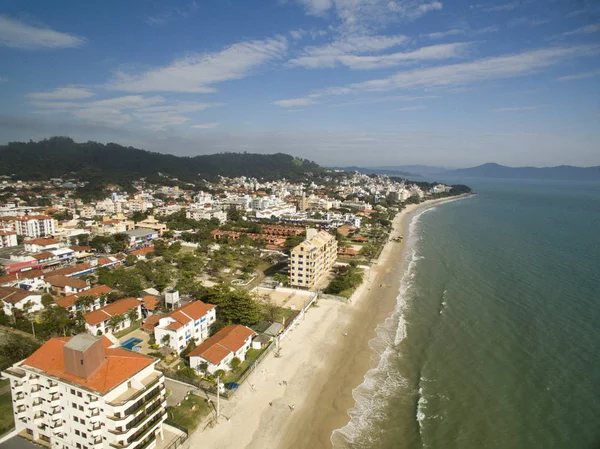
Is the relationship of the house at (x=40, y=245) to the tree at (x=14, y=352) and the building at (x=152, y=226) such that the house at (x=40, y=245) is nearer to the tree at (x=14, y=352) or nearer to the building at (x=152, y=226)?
the building at (x=152, y=226)

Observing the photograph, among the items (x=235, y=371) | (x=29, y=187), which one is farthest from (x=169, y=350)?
(x=29, y=187)

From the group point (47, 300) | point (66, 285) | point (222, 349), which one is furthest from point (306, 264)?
point (47, 300)

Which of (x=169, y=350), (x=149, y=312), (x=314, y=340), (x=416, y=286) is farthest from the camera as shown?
(x=416, y=286)

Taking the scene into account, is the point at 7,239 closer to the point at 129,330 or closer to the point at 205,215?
the point at 205,215

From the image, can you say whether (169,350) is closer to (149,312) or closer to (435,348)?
(149,312)

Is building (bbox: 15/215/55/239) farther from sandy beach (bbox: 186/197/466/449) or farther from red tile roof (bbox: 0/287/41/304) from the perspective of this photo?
sandy beach (bbox: 186/197/466/449)

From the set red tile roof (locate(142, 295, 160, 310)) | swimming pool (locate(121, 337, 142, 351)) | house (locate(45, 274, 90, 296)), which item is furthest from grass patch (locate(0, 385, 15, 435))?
house (locate(45, 274, 90, 296))

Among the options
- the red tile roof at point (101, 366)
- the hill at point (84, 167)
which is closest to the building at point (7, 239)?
the red tile roof at point (101, 366)
